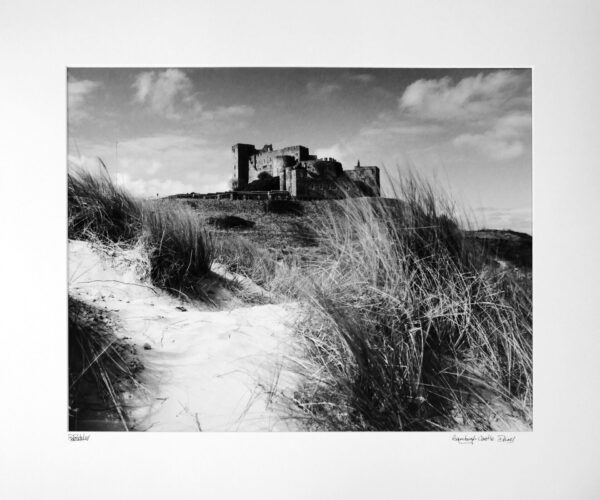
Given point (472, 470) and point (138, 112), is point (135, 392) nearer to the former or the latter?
point (138, 112)

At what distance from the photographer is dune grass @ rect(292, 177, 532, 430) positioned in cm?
180

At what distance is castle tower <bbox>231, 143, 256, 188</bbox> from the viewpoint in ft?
6.05

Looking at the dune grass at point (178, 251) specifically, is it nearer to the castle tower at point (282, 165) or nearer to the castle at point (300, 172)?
the castle at point (300, 172)

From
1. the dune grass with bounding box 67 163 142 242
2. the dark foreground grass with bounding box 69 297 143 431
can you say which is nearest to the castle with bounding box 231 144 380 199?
the dune grass with bounding box 67 163 142 242

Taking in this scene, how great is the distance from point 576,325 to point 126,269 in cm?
203

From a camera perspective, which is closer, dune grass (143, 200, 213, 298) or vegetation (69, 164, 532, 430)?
vegetation (69, 164, 532, 430)

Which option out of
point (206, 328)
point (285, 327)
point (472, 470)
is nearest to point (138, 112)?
point (206, 328)

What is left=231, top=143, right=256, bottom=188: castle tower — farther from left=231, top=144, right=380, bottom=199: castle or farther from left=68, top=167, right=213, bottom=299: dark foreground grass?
left=68, top=167, right=213, bottom=299: dark foreground grass

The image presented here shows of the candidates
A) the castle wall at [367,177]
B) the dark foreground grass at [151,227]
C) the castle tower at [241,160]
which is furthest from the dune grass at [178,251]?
the castle wall at [367,177]

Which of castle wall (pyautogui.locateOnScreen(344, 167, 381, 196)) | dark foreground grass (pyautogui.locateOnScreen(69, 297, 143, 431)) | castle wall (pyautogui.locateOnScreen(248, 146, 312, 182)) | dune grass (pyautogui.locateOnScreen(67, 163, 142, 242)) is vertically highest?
castle wall (pyautogui.locateOnScreen(248, 146, 312, 182))

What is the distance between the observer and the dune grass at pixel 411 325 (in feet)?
5.90

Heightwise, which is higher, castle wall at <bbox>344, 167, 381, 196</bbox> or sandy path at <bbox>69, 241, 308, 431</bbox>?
castle wall at <bbox>344, 167, 381, 196</bbox>

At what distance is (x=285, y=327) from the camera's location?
1.86 m
